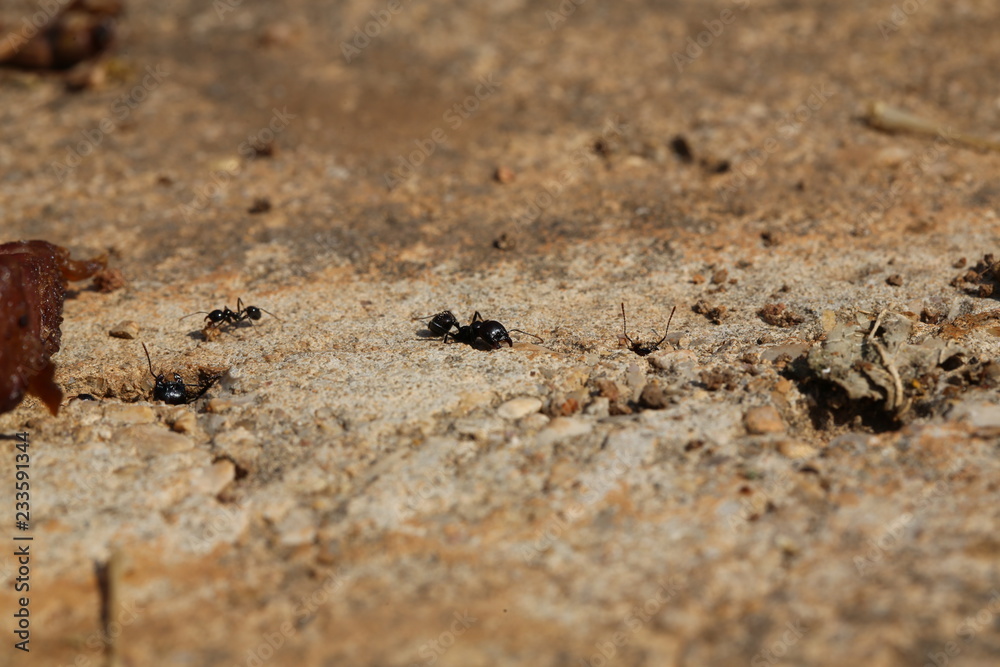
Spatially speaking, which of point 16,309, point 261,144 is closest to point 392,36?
point 261,144

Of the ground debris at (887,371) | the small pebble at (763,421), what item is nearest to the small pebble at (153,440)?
the small pebble at (763,421)

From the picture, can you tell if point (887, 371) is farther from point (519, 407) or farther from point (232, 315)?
point (232, 315)

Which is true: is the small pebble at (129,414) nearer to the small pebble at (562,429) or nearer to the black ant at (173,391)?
the black ant at (173,391)

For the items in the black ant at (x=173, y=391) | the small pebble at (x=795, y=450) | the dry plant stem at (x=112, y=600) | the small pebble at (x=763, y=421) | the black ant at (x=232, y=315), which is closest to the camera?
the dry plant stem at (x=112, y=600)

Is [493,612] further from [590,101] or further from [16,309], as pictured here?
[590,101]

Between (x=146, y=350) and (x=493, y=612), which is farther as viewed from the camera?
(x=146, y=350)

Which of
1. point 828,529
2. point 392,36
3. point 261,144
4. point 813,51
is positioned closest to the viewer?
point 828,529
